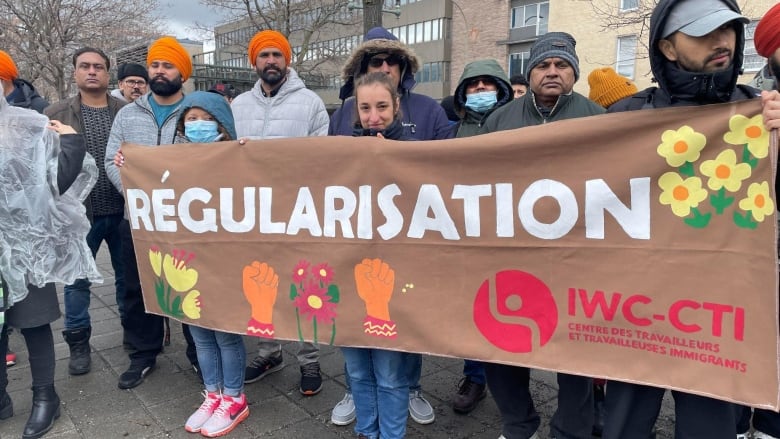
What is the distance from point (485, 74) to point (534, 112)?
682mm

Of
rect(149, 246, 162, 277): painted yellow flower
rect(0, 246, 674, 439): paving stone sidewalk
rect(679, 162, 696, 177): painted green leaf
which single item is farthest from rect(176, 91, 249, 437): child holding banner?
rect(679, 162, 696, 177): painted green leaf

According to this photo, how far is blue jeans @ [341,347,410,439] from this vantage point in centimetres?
271

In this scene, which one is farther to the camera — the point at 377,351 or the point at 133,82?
the point at 133,82

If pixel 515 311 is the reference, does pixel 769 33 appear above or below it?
above

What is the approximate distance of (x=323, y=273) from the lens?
→ 9.13 feet

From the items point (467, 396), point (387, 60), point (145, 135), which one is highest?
point (387, 60)

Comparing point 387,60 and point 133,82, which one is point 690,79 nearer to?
point 387,60

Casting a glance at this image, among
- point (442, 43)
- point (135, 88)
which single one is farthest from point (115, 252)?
point (442, 43)

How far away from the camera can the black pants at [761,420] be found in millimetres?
2597

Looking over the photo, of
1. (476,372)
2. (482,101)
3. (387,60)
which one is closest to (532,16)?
(387,60)

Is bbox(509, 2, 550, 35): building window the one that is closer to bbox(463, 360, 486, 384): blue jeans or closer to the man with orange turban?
the man with orange turban

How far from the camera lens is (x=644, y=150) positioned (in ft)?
7.00

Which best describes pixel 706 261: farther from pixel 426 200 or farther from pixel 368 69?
pixel 368 69

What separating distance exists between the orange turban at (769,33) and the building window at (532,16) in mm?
30820
